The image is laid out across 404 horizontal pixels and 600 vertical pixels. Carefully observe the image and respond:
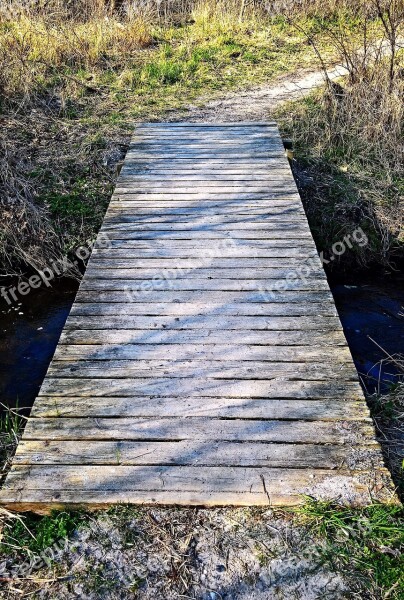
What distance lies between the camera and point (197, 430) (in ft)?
8.64

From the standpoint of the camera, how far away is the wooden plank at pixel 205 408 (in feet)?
8.88

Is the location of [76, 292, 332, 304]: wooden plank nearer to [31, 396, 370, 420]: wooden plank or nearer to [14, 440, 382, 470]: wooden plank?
[31, 396, 370, 420]: wooden plank

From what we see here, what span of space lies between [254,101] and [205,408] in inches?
231

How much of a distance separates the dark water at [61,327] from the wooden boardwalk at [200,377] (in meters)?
0.93

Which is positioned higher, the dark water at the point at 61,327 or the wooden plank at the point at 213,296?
the wooden plank at the point at 213,296

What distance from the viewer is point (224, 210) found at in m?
4.58

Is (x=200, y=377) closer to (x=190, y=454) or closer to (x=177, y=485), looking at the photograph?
(x=190, y=454)

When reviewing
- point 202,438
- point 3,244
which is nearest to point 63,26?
point 3,244

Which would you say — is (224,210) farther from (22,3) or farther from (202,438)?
(22,3)

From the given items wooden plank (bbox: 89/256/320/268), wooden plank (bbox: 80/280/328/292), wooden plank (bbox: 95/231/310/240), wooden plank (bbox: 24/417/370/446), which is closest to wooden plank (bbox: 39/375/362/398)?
wooden plank (bbox: 24/417/370/446)
